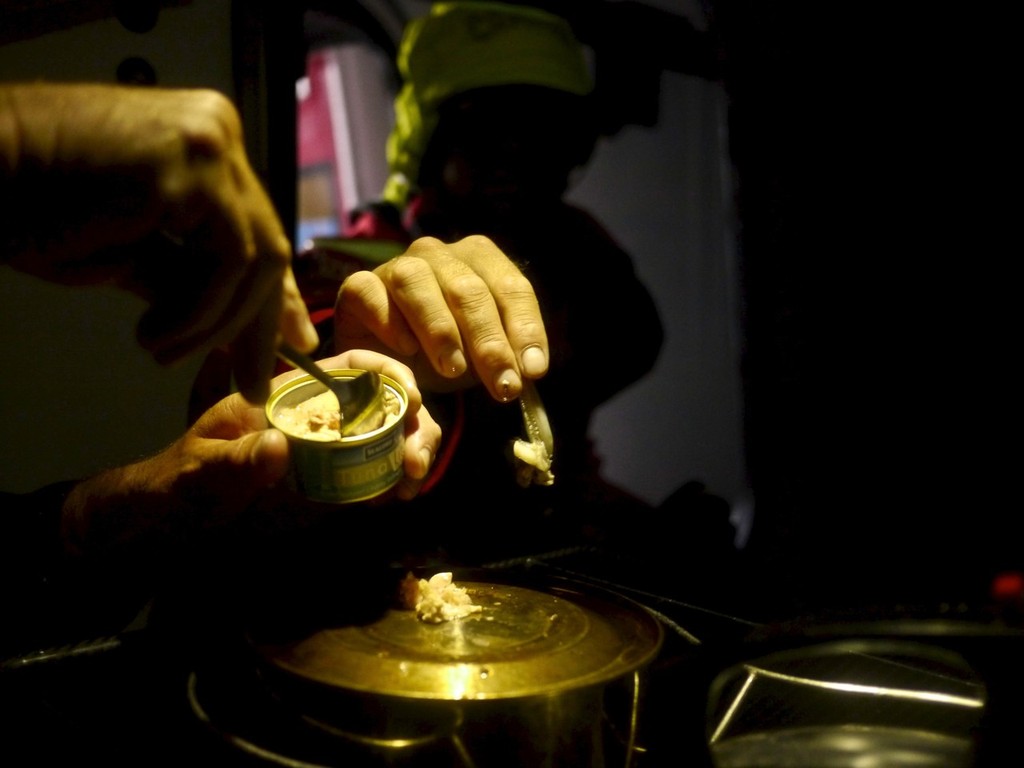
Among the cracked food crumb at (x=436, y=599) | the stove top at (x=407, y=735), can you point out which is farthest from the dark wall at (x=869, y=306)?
the cracked food crumb at (x=436, y=599)

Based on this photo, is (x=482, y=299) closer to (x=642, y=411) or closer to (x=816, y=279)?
(x=816, y=279)

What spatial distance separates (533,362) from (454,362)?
0.14 metres

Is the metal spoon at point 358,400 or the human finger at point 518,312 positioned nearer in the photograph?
the metal spoon at point 358,400

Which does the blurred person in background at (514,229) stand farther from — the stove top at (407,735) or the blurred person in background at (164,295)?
the stove top at (407,735)

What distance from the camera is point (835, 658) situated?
120cm

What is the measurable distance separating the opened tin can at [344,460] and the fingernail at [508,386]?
24cm

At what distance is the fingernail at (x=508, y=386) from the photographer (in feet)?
3.66

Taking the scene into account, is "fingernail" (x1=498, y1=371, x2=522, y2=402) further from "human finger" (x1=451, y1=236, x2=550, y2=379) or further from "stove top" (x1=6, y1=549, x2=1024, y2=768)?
"stove top" (x1=6, y1=549, x2=1024, y2=768)

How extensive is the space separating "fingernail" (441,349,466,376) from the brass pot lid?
36cm

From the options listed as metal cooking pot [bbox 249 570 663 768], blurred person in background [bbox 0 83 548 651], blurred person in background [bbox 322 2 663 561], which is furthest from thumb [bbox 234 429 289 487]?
blurred person in background [bbox 322 2 663 561]

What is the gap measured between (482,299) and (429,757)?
688 millimetres

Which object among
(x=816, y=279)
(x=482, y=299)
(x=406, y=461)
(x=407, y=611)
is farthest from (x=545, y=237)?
(x=407, y=611)

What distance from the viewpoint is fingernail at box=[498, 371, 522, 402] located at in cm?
111

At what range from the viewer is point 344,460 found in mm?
828
